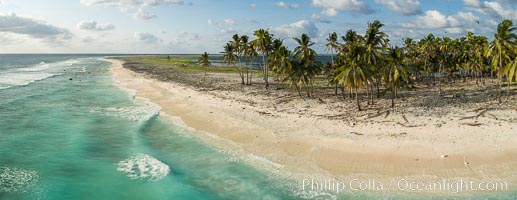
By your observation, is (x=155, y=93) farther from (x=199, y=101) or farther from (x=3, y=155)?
(x=3, y=155)

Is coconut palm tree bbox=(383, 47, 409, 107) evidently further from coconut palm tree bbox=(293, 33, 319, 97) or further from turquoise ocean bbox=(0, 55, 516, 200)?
turquoise ocean bbox=(0, 55, 516, 200)

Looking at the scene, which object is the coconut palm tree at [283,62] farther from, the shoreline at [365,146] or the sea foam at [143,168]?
the sea foam at [143,168]

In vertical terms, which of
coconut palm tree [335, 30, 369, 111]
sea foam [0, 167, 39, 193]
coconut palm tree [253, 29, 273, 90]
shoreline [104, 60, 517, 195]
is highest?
coconut palm tree [253, 29, 273, 90]

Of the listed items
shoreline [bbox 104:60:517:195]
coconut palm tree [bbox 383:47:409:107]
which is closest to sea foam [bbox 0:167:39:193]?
shoreline [bbox 104:60:517:195]

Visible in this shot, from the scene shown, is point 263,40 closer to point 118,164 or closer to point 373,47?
point 373,47

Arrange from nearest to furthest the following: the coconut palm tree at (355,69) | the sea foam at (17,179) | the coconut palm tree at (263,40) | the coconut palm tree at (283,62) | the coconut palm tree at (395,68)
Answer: the sea foam at (17,179) < the coconut palm tree at (355,69) < the coconut palm tree at (395,68) < the coconut palm tree at (283,62) < the coconut palm tree at (263,40)

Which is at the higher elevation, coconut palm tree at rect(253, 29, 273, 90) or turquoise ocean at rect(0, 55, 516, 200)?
coconut palm tree at rect(253, 29, 273, 90)

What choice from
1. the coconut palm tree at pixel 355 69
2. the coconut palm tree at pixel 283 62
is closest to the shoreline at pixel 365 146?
the coconut palm tree at pixel 355 69
